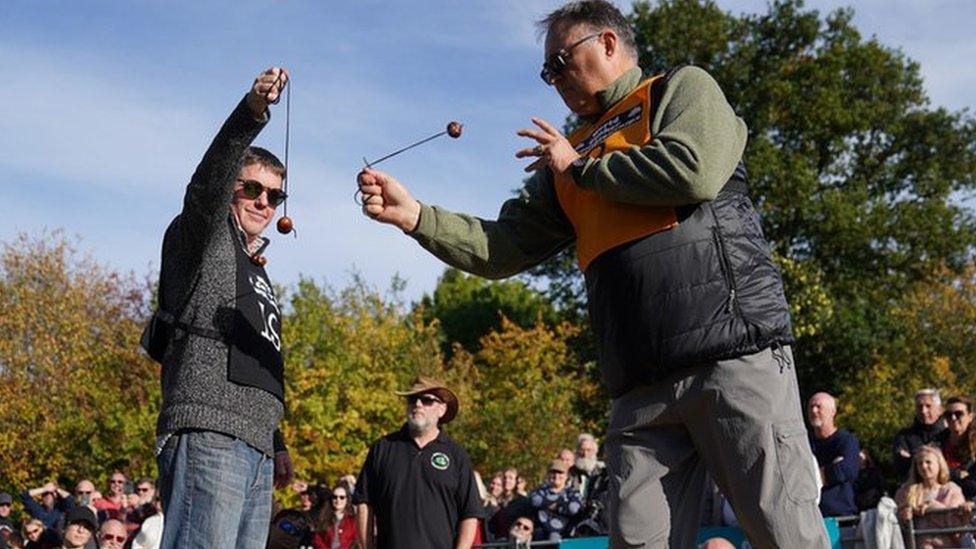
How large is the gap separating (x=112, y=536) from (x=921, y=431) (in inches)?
325

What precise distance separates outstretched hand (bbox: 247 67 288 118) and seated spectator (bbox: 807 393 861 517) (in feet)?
23.5

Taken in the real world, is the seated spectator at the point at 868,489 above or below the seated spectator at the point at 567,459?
below

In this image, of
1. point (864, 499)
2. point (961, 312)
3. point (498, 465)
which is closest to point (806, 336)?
point (961, 312)

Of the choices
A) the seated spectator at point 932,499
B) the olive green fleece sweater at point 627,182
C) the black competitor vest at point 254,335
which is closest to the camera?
the olive green fleece sweater at point 627,182

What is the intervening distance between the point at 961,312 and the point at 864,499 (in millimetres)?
29366

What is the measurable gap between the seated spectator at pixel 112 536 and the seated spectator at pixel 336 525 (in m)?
2.02

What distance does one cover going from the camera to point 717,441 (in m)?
3.94

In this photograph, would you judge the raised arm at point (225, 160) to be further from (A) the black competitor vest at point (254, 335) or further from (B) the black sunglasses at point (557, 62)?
(B) the black sunglasses at point (557, 62)

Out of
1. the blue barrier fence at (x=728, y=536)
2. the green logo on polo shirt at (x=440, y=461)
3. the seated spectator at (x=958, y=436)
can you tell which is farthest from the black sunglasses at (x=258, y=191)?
the seated spectator at (x=958, y=436)

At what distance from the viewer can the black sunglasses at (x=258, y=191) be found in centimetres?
523

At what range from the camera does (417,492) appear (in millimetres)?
9578

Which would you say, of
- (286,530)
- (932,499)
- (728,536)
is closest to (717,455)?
(728,536)

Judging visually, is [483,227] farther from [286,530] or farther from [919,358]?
[919,358]

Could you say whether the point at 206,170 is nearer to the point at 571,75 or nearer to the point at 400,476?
the point at 571,75
